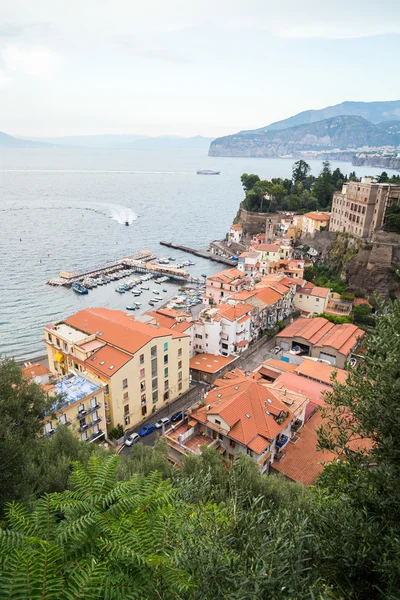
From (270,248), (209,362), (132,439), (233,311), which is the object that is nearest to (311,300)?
(233,311)

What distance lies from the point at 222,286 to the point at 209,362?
14.7 metres

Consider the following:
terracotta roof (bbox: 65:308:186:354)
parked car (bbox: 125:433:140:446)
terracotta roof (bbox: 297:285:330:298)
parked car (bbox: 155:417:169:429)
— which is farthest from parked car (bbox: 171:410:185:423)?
terracotta roof (bbox: 297:285:330:298)

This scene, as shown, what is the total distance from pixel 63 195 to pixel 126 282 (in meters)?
104

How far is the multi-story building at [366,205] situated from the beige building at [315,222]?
500 centimetres

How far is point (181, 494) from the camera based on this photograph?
7566 mm

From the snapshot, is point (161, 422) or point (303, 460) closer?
point (303, 460)

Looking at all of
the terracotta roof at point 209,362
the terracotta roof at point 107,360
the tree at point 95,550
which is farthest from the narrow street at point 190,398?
the tree at point 95,550

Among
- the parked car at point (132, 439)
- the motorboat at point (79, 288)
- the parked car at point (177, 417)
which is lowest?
the motorboat at point (79, 288)

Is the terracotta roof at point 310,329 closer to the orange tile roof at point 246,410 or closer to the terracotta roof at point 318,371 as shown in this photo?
the terracotta roof at point 318,371

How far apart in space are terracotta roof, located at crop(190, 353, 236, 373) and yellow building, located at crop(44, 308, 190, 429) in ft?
9.61

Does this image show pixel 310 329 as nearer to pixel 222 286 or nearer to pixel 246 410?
pixel 222 286

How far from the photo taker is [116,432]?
22438mm

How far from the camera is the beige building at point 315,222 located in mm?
60844

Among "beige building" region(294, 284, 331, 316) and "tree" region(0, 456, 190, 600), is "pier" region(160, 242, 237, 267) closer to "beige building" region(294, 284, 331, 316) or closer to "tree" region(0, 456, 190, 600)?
"beige building" region(294, 284, 331, 316)
